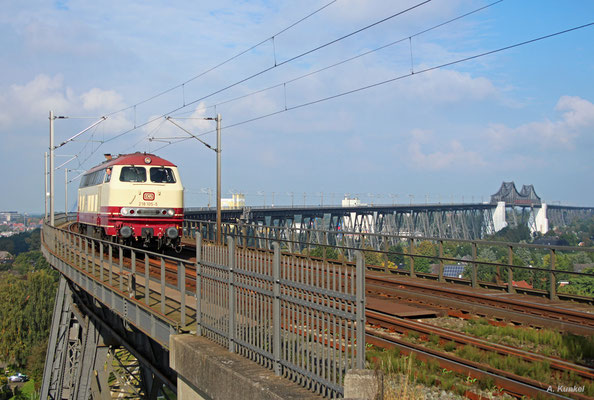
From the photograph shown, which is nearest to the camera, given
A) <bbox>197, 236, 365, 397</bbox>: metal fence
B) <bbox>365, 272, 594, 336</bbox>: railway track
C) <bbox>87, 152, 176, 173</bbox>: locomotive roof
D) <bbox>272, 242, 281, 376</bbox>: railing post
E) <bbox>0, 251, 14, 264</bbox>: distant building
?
<bbox>197, 236, 365, 397</bbox>: metal fence

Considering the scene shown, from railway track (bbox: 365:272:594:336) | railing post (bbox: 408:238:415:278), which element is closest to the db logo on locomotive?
railway track (bbox: 365:272:594:336)

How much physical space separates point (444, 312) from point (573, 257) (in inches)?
144

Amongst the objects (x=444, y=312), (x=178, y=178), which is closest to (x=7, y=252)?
(x=178, y=178)

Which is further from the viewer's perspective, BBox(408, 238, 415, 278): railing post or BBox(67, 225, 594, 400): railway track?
BBox(408, 238, 415, 278): railing post

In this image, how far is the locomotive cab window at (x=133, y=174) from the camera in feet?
75.4

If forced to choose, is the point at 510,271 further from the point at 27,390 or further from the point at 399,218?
the point at 399,218

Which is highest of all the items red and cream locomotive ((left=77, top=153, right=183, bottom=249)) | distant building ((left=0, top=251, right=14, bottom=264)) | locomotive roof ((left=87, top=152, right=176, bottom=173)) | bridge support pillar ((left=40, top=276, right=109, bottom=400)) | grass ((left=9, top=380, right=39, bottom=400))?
locomotive roof ((left=87, top=152, right=176, bottom=173))

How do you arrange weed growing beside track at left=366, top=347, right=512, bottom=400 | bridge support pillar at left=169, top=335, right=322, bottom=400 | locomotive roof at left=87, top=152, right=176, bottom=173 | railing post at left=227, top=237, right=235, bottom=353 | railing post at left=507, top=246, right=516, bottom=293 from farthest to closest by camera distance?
locomotive roof at left=87, top=152, right=176, bottom=173
railing post at left=507, top=246, right=516, bottom=293
railing post at left=227, top=237, right=235, bottom=353
weed growing beside track at left=366, top=347, right=512, bottom=400
bridge support pillar at left=169, top=335, right=322, bottom=400

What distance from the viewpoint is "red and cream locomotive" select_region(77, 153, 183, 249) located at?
890 inches

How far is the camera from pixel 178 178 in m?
24.3

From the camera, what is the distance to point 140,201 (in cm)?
2295

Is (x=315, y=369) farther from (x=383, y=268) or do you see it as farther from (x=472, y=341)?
Answer: (x=383, y=268)

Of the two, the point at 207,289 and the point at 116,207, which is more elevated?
the point at 116,207

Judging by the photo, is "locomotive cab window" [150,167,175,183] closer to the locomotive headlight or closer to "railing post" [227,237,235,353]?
Answer: the locomotive headlight
